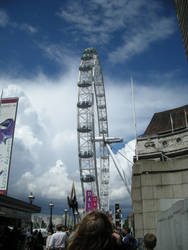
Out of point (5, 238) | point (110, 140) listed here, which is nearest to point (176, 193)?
point (5, 238)

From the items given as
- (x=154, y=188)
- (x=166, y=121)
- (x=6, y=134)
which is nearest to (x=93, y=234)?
(x=154, y=188)

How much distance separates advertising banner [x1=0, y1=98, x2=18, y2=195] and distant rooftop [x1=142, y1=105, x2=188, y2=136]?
30.0 meters

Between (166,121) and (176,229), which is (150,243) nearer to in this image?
(176,229)

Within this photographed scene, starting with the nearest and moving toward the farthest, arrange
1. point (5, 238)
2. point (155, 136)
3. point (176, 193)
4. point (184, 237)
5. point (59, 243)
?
point (184, 237), point (59, 243), point (5, 238), point (176, 193), point (155, 136)

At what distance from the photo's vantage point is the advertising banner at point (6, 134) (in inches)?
1029

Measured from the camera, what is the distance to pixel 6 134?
89.2 feet

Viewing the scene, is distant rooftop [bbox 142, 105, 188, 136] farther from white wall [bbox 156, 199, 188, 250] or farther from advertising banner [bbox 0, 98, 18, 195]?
white wall [bbox 156, 199, 188, 250]

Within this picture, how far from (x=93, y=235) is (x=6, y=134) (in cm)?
2693

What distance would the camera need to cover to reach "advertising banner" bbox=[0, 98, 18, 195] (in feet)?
85.7

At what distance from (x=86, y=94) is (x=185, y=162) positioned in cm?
3267

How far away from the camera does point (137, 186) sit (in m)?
12.9

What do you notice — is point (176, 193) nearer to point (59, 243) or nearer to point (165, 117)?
point (59, 243)

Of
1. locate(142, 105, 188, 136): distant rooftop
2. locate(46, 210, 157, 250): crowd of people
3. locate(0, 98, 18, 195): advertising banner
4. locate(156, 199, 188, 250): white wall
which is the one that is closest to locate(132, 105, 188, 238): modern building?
locate(156, 199, 188, 250): white wall

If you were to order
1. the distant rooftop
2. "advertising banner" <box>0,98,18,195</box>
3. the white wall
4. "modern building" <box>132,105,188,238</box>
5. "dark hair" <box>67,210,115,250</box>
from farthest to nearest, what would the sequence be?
the distant rooftop, "advertising banner" <box>0,98,18,195</box>, "modern building" <box>132,105,188,238</box>, the white wall, "dark hair" <box>67,210,115,250</box>
